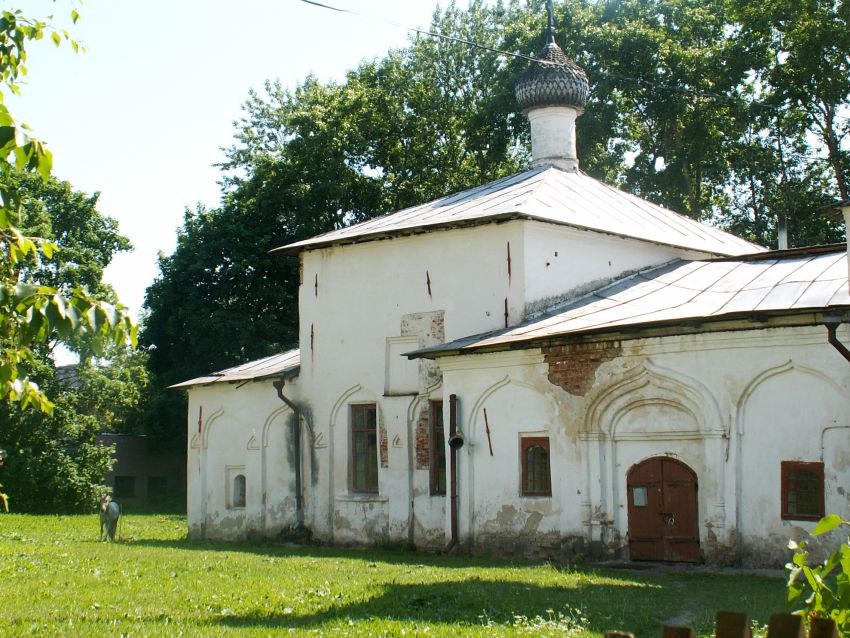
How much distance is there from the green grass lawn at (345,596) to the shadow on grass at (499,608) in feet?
0.05

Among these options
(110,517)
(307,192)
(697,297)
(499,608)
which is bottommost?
(110,517)

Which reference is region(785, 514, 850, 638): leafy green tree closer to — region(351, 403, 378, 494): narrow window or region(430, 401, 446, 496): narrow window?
region(430, 401, 446, 496): narrow window

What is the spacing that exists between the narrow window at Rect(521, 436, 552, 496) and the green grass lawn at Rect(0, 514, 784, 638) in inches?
48.7

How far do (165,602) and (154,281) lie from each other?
25.0 meters

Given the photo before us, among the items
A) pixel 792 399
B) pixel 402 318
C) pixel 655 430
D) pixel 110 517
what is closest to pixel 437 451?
pixel 402 318

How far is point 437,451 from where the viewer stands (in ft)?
57.7

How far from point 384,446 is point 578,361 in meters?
4.77

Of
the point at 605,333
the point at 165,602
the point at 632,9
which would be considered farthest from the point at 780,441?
the point at 632,9

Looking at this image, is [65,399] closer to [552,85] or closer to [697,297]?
[552,85]

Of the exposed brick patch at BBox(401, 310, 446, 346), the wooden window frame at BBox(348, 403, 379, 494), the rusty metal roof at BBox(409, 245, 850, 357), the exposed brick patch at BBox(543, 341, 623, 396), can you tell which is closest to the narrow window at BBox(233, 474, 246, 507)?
the wooden window frame at BBox(348, 403, 379, 494)

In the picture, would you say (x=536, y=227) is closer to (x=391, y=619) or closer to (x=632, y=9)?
(x=391, y=619)

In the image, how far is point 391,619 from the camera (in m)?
8.77

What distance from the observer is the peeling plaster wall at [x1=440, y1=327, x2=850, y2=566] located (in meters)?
12.8

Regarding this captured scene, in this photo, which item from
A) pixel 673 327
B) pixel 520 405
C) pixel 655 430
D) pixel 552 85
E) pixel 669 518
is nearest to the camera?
pixel 673 327
